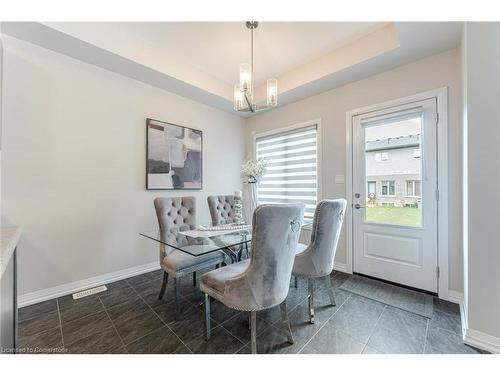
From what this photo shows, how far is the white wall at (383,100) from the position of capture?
2.08 m

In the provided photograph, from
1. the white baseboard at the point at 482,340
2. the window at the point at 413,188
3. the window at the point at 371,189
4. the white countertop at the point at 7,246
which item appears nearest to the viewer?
the white countertop at the point at 7,246

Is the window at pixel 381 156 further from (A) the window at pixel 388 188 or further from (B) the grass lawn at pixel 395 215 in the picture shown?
(B) the grass lawn at pixel 395 215

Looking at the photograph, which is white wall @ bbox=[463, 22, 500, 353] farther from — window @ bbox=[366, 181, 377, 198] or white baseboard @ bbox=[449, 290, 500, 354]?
window @ bbox=[366, 181, 377, 198]

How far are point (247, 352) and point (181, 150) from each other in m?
2.60

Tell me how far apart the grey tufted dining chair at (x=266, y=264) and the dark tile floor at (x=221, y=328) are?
39 cm

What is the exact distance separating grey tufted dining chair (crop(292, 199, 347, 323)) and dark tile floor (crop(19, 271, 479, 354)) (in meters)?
0.29

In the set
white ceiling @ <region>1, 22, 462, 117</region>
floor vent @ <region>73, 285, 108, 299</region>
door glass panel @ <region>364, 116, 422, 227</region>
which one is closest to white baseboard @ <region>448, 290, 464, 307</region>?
door glass panel @ <region>364, 116, 422, 227</region>

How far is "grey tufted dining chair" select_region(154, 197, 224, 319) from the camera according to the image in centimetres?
189

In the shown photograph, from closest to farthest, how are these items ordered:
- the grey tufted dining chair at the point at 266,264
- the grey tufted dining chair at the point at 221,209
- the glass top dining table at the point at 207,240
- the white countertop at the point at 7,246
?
the white countertop at the point at 7,246 < the grey tufted dining chair at the point at 266,264 < the glass top dining table at the point at 207,240 < the grey tufted dining chair at the point at 221,209

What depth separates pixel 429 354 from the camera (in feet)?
4.66

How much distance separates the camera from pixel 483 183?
1485 mm

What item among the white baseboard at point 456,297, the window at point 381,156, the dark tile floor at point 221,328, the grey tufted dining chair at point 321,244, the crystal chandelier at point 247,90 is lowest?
the dark tile floor at point 221,328

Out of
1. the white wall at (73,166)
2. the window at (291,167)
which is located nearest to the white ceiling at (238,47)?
the white wall at (73,166)
